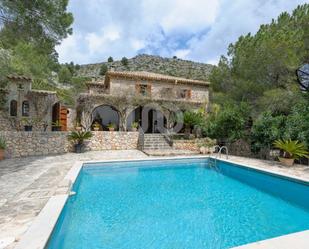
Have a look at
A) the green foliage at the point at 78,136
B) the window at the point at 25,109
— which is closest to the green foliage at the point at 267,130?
the green foliage at the point at 78,136

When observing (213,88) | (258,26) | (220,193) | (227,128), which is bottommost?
(220,193)

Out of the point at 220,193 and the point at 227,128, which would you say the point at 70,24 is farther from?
the point at 227,128

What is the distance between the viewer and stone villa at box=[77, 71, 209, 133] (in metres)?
18.0

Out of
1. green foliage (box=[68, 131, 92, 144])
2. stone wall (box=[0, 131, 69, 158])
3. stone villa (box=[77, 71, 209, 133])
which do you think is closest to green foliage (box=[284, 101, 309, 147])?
stone villa (box=[77, 71, 209, 133])

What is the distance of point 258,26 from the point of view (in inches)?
646

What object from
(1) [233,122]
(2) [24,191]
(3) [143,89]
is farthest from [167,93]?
(2) [24,191]

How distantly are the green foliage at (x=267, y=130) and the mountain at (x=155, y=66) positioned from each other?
54202mm

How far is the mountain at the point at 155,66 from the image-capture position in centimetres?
6675

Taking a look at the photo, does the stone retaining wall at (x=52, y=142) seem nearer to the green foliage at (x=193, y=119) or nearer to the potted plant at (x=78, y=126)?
the potted plant at (x=78, y=126)

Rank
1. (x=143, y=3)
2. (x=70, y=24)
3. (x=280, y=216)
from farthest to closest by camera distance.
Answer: (x=143, y=3)
(x=70, y=24)
(x=280, y=216)

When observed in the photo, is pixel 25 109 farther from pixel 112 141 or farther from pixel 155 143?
pixel 155 143

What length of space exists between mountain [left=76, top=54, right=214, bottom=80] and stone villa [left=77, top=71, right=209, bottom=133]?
4392 cm

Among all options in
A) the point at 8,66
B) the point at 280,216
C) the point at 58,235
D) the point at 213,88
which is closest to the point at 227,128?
the point at 213,88

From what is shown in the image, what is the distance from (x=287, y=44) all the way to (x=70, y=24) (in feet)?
43.5
